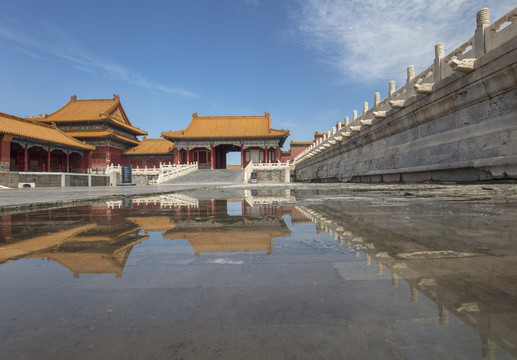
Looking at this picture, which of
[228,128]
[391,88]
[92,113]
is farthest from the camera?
[228,128]

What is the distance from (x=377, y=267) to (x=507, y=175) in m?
4.98

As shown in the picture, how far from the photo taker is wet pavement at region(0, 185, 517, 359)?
54 cm

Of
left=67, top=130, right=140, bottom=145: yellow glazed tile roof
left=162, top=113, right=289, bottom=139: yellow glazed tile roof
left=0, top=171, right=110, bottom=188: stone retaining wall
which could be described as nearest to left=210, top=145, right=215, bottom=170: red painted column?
left=162, top=113, right=289, bottom=139: yellow glazed tile roof

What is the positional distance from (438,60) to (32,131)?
86.4 ft

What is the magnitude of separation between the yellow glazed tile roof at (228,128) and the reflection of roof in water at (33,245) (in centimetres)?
2827

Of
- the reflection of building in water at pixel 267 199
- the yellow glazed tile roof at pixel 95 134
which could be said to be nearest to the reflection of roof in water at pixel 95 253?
the reflection of building in water at pixel 267 199

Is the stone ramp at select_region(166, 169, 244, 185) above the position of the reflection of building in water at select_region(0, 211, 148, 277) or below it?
above

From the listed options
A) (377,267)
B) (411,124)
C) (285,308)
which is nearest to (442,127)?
(411,124)

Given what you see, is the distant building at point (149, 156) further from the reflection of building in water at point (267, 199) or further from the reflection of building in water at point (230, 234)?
the reflection of building in water at point (230, 234)

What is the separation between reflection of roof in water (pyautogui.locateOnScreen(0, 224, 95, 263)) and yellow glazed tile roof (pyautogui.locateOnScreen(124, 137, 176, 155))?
30.0 meters

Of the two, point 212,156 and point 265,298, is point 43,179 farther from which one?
point 265,298

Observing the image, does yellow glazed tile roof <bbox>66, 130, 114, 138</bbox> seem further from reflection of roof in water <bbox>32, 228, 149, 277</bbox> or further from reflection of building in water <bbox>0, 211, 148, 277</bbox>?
reflection of roof in water <bbox>32, 228, 149, 277</bbox>

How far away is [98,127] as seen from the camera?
98.3 feet

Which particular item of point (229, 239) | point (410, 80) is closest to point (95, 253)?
point (229, 239)
